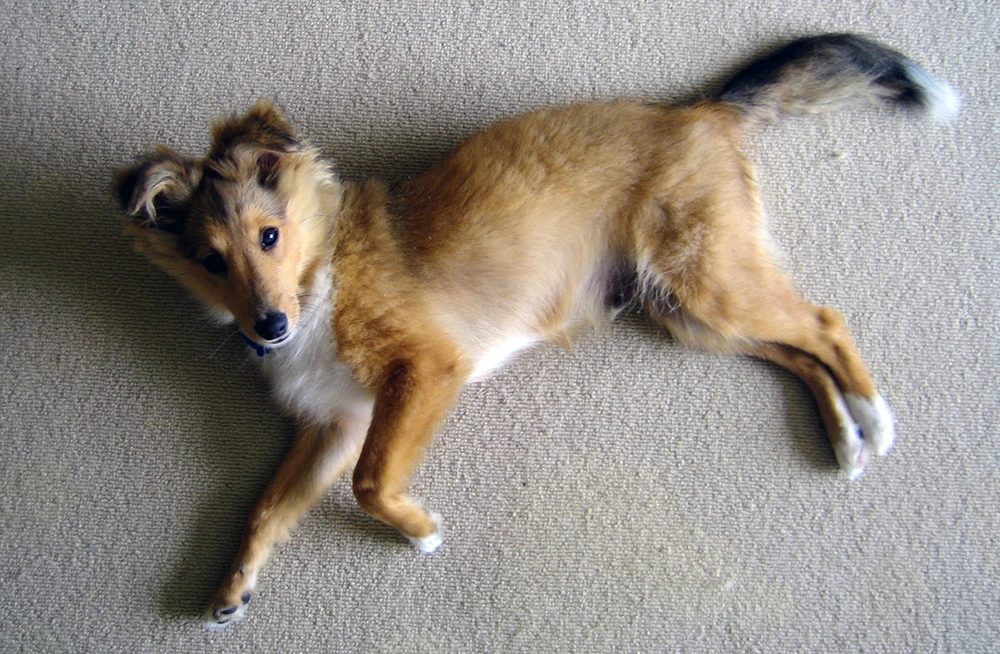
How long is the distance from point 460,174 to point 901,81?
1496mm

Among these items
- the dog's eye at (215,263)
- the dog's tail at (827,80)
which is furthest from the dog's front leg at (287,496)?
the dog's tail at (827,80)

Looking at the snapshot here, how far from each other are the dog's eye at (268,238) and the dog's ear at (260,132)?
0.22m

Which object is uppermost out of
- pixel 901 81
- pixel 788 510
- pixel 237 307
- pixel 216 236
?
pixel 901 81

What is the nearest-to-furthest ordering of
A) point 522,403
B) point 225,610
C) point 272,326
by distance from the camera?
point 272,326 → point 225,610 → point 522,403

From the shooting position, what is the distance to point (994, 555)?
78.4 inches

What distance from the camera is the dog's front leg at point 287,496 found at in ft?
6.68

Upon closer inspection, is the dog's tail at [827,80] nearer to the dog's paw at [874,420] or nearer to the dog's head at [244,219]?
the dog's paw at [874,420]

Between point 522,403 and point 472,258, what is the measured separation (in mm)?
537

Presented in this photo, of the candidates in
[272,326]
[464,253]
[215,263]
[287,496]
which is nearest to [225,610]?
[287,496]

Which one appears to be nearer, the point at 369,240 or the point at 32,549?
the point at 369,240

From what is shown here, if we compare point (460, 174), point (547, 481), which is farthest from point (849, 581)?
point (460, 174)

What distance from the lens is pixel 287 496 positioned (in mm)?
2062

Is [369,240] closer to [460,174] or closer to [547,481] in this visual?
[460,174]

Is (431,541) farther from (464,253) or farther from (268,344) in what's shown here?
(464,253)
